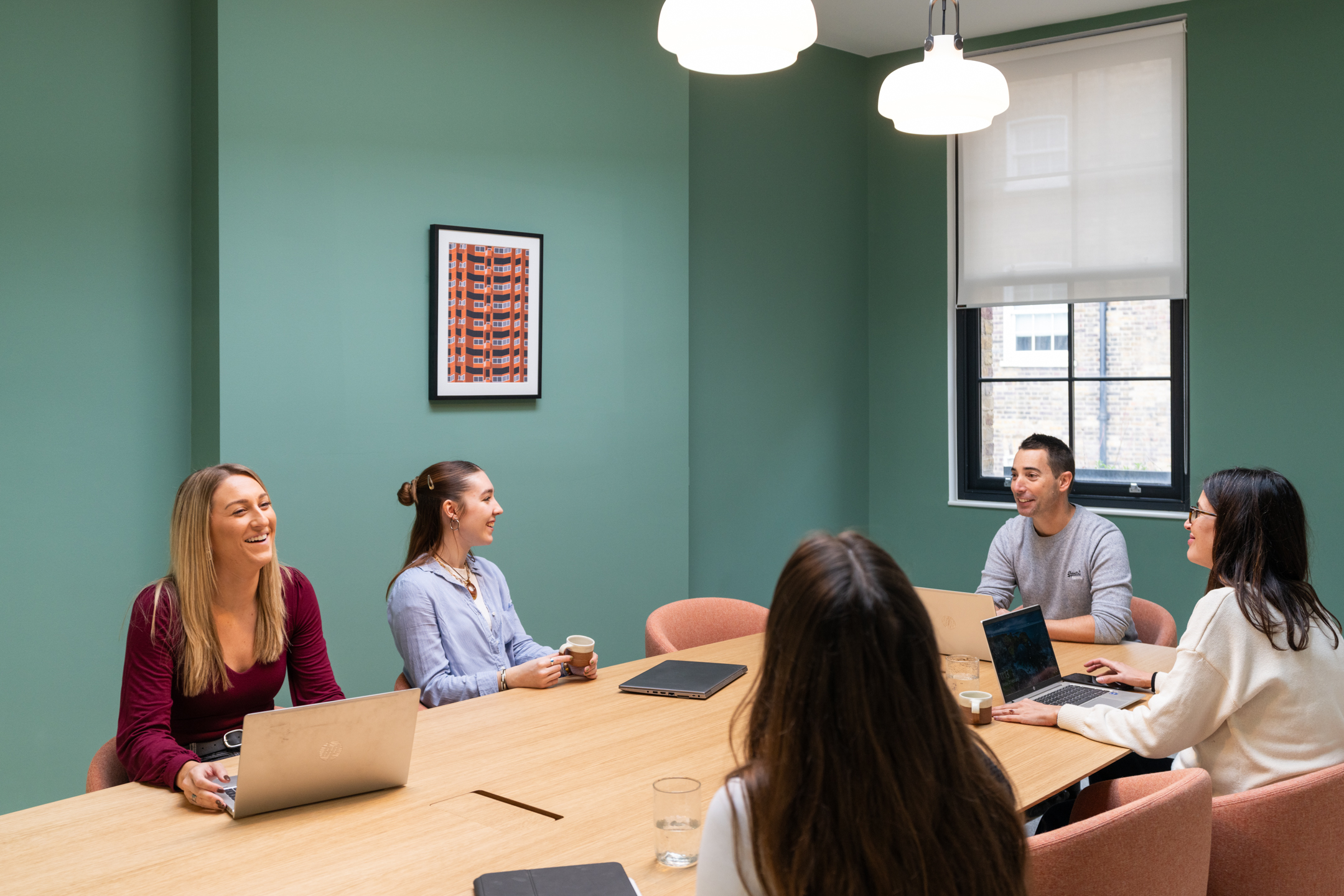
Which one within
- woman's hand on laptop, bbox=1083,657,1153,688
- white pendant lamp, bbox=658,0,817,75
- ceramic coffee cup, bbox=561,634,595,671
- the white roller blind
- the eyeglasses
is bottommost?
woman's hand on laptop, bbox=1083,657,1153,688

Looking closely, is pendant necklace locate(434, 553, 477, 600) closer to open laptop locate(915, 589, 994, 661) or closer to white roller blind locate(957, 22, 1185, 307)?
open laptop locate(915, 589, 994, 661)

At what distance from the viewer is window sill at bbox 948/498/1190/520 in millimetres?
4895

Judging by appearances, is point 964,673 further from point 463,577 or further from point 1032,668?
point 463,577

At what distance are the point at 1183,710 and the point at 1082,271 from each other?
3.40 metres

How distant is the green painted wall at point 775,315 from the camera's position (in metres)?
5.02

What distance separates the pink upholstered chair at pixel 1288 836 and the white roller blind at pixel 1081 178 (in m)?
3.44

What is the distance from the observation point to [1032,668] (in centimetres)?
266

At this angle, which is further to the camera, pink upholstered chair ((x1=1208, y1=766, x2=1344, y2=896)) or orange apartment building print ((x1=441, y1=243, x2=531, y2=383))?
orange apartment building print ((x1=441, y1=243, x2=531, y2=383))

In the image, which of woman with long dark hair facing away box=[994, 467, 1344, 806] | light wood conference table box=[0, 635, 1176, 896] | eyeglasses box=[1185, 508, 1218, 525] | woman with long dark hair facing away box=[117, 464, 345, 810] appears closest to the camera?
light wood conference table box=[0, 635, 1176, 896]

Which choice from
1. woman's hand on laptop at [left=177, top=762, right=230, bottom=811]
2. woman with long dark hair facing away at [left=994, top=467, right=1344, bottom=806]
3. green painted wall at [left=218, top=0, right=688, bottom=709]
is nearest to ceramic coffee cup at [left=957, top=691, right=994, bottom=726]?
woman with long dark hair facing away at [left=994, top=467, right=1344, bottom=806]

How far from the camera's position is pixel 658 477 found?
4531 mm

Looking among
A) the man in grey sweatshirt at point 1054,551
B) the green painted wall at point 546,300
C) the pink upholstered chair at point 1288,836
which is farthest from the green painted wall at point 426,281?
the pink upholstered chair at point 1288,836

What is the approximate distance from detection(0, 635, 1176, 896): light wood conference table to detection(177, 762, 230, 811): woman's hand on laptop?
0.07 feet

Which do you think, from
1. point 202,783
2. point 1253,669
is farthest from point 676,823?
point 1253,669
